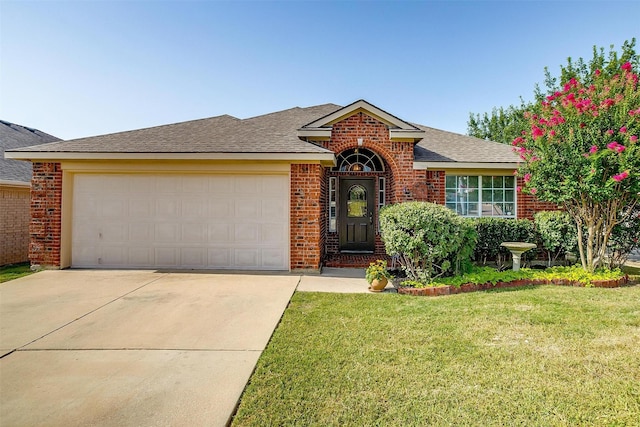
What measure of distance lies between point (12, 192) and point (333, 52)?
38.4 ft

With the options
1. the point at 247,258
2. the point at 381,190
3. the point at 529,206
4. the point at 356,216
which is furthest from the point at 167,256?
the point at 529,206

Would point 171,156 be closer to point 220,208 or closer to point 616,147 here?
point 220,208

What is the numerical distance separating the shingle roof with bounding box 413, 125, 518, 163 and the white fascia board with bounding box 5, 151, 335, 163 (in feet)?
Result: 11.8

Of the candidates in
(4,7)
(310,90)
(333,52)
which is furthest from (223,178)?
(310,90)

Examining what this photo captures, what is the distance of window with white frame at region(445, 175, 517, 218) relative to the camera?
9633 millimetres

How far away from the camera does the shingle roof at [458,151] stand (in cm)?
937

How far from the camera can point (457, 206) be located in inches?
381

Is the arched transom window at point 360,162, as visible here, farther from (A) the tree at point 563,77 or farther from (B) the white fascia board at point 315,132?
(A) the tree at point 563,77

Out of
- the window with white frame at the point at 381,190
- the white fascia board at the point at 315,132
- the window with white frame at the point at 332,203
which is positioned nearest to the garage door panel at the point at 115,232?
the white fascia board at the point at 315,132

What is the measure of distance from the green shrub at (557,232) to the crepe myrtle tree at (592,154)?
0.53 m

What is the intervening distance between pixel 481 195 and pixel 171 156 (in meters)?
8.81

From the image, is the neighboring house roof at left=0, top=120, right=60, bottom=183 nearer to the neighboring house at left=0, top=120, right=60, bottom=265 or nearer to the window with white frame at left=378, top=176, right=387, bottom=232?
the neighboring house at left=0, top=120, right=60, bottom=265

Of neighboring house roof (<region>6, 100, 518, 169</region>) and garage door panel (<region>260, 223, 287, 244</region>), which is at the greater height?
neighboring house roof (<region>6, 100, 518, 169</region>)

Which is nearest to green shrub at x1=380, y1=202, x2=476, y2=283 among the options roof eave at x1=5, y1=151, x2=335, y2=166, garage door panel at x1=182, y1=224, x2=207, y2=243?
roof eave at x1=5, y1=151, x2=335, y2=166
